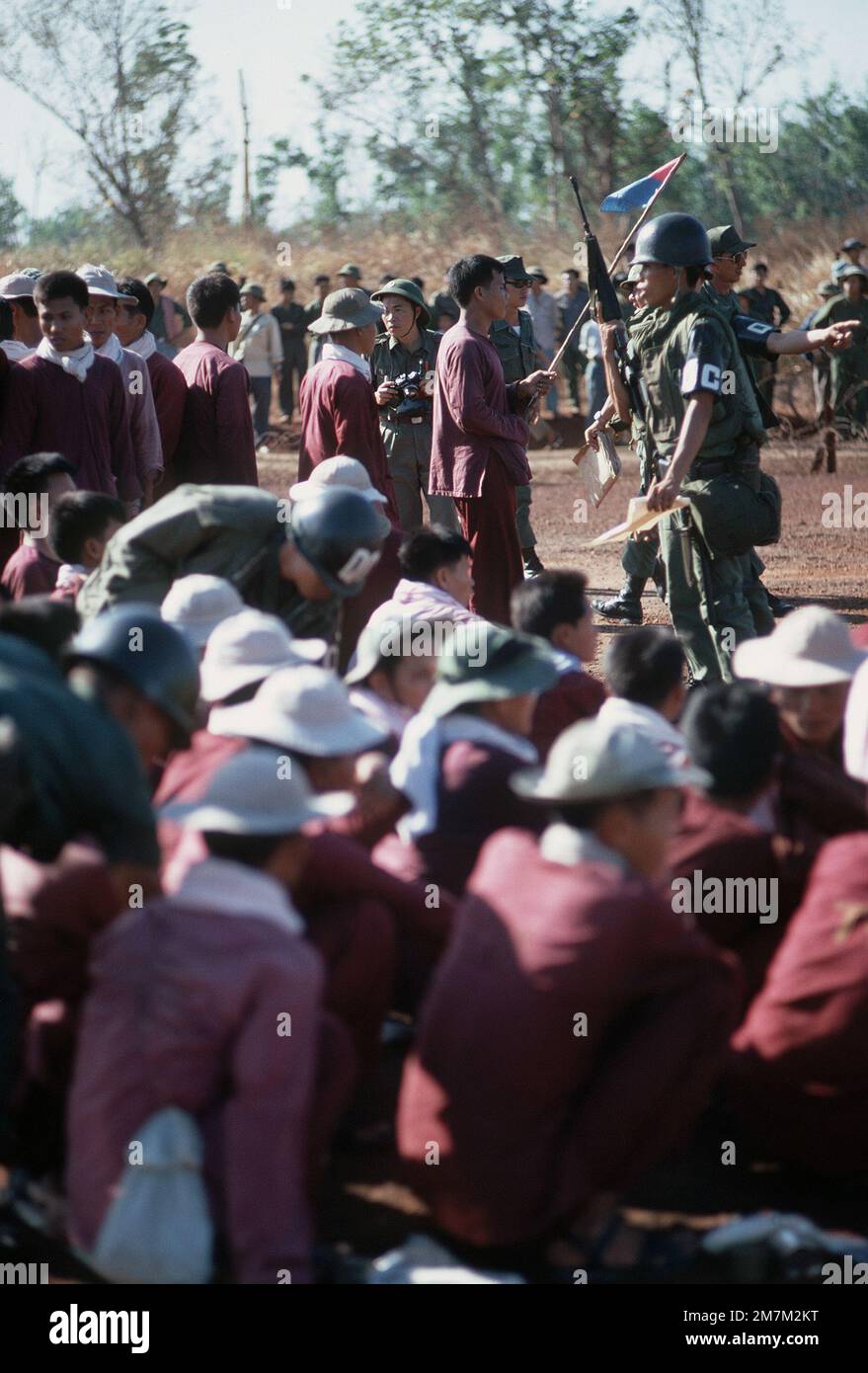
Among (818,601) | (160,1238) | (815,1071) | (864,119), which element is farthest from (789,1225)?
(864,119)

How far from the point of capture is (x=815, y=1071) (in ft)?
11.1

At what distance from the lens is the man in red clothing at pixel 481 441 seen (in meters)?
7.42

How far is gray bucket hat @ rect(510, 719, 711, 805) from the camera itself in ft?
10.2

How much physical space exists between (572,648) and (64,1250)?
2.27 m

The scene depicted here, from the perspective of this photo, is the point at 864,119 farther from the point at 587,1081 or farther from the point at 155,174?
the point at 587,1081

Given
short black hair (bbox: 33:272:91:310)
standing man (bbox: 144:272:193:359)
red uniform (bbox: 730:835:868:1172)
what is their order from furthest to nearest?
1. standing man (bbox: 144:272:193:359)
2. short black hair (bbox: 33:272:91:310)
3. red uniform (bbox: 730:835:868:1172)

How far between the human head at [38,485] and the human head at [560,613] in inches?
66.9

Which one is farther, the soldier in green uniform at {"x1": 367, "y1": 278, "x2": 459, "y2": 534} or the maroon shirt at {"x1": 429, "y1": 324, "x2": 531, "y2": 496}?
the soldier in green uniform at {"x1": 367, "y1": 278, "x2": 459, "y2": 534}

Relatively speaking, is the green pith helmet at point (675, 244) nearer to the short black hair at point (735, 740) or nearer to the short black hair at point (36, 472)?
the short black hair at point (36, 472)

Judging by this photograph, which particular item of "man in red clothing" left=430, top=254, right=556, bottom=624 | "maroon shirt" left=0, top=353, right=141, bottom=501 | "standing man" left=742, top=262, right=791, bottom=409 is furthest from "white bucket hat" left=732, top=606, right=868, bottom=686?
"standing man" left=742, top=262, right=791, bottom=409

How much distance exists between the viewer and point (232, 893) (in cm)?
293

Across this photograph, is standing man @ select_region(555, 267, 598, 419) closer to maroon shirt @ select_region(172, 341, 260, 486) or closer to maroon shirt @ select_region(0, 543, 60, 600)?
maroon shirt @ select_region(172, 341, 260, 486)

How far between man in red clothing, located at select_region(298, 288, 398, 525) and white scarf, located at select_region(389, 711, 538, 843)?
344 centimetres

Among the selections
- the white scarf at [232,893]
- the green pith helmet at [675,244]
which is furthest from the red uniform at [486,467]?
the white scarf at [232,893]
